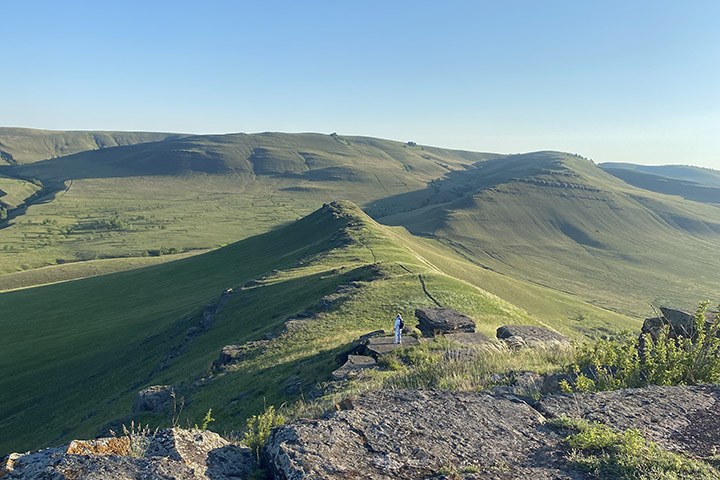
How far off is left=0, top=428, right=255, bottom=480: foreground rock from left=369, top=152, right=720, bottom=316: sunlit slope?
106 meters

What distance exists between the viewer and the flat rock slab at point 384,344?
16.4m

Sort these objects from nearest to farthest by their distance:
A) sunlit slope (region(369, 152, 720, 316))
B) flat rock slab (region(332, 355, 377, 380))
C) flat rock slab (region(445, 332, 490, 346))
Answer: flat rock slab (region(332, 355, 377, 380)), flat rock slab (region(445, 332, 490, 346)), sunlit slope (region(369, 152, 720, 316))

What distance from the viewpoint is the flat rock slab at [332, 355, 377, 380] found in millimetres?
14508

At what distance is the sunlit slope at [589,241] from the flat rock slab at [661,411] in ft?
331

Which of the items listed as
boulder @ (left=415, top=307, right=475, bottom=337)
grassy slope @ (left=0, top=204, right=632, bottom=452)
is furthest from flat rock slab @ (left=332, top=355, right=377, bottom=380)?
boulder @ (left=415, top=307, right=475, bottom=337)

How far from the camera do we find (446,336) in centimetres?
1884

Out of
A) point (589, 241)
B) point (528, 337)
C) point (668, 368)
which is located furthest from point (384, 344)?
point (589, 241)

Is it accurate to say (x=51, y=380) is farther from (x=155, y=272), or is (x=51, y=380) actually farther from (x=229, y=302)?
(x=155, y=272)

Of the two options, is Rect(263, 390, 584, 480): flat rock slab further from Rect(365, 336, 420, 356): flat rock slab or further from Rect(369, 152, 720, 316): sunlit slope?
Rect(369, 152, 720, 316): sunlit slope

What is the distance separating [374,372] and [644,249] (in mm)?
172483

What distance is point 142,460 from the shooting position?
16.7 feet

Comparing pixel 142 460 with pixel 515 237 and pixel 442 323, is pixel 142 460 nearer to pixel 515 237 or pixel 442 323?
pixel 442 323

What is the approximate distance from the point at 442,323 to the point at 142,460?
16394 mm

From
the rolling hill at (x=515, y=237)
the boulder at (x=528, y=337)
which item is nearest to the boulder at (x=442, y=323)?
the boulder at (x=528, y=337)
